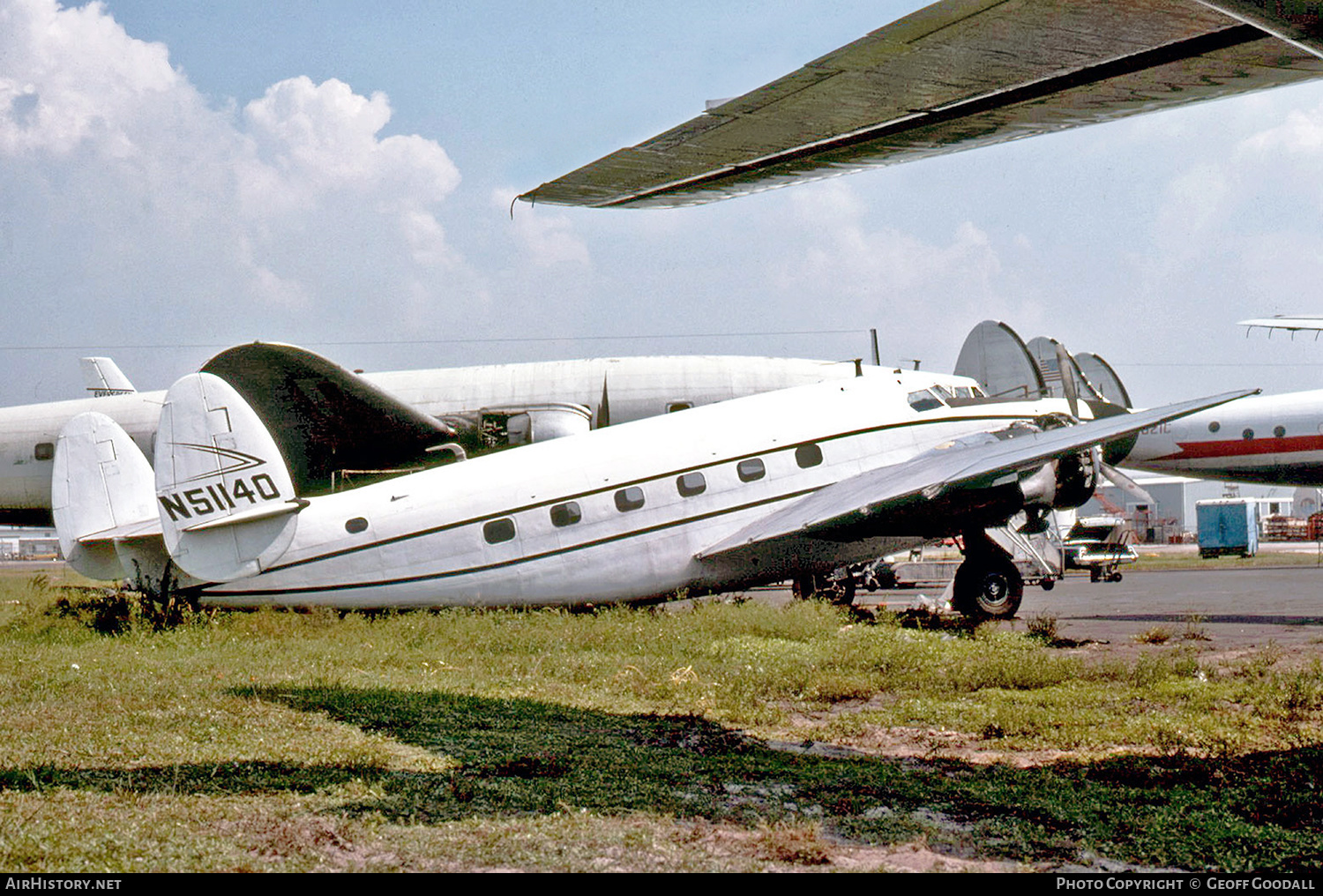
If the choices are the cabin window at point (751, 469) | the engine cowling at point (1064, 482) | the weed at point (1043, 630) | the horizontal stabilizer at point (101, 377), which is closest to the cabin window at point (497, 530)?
the cabin window at point (751, 469)

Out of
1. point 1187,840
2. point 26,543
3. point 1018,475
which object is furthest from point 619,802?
point 26,543

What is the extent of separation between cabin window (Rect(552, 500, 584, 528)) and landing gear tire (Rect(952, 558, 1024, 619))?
19.7ft

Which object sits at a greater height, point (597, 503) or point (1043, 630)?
point (597, 503)

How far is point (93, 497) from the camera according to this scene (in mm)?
16469

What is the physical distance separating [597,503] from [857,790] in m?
9.29

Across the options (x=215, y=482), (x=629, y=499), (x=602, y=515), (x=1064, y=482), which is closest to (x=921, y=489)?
(x=1064, y=482)

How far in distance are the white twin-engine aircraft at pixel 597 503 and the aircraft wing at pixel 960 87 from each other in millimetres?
9573

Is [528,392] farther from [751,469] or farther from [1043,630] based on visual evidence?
[1043,630]

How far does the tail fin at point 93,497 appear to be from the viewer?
1633cm

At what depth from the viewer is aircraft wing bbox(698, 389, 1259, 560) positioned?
565 inches

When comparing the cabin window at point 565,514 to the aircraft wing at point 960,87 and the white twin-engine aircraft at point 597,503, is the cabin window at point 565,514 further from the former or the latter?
the aircraft wing at point 960,87

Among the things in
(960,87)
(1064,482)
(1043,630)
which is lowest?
(1043,630)

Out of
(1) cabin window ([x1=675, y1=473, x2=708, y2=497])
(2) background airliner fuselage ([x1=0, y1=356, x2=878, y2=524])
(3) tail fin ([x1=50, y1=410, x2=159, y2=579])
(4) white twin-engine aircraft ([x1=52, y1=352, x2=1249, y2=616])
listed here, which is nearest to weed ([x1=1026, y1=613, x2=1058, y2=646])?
(4) white twin-engine aircraft ([x1=52, y1=352, x2=1249, y2=616])

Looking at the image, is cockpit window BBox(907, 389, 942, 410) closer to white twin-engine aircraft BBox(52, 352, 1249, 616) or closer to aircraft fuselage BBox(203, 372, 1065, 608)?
white twin-engine aircraft BBox(52, 352, 1249, 616)
